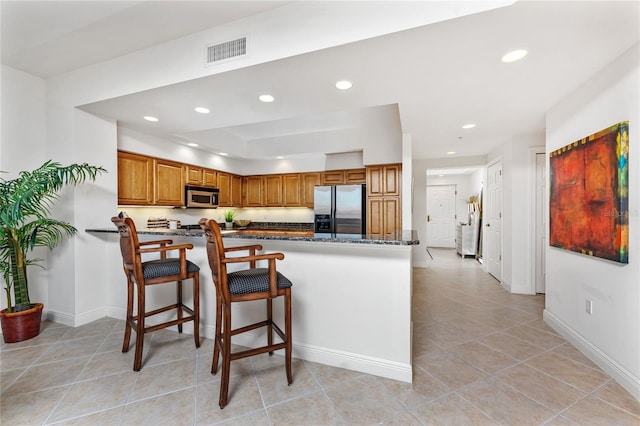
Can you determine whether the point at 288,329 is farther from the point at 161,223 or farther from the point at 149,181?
the point at 161,223

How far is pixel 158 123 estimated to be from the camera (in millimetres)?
3242

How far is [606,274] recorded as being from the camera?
2.01 meters

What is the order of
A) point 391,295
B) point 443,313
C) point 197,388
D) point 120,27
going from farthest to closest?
point 443,313, point 120,27, point 391,295, point 197,388

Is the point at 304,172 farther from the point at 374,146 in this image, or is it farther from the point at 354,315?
the point at 354,315

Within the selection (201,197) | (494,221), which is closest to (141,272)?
(201,197)

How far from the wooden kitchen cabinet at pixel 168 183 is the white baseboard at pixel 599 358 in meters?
4.95

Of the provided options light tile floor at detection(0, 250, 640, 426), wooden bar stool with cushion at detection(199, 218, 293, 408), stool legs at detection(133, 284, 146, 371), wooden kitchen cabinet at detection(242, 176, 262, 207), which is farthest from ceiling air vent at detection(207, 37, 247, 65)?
wooden kitchen cabinet at detection(242, 176, 262, 207)

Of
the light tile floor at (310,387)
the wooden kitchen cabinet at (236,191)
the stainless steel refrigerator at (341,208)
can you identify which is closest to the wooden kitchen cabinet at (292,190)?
the stainless steel refrigerator at (341,208)

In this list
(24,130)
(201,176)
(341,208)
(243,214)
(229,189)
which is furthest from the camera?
(243,214)

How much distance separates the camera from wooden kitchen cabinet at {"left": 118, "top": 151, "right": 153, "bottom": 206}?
11.2ft

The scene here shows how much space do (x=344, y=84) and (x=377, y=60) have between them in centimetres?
41

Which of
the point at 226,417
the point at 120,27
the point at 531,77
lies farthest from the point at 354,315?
the point at 120,27

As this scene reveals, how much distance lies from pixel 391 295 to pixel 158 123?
326 centimetres

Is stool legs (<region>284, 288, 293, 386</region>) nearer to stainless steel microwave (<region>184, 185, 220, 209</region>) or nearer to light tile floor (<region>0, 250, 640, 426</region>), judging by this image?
light tile floor (<region>0, 250, 640, 426</region>)
